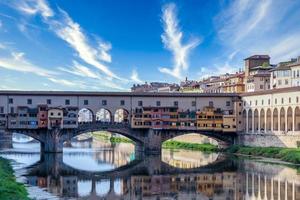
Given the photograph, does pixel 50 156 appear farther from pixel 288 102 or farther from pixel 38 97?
pixel 288 102

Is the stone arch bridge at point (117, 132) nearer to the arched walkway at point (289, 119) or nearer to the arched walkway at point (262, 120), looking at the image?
the arched walkway at point (262, 120)

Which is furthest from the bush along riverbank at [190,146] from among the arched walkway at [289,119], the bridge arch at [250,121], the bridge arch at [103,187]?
the bridge arch at [103,187]

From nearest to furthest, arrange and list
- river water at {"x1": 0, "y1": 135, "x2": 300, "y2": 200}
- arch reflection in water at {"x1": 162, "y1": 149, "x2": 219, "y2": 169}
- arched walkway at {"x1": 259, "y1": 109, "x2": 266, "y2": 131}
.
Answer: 1. river water at {"x1": 0, "y1": 135, "x2": 300, "y2": 200}
2. arch reflection in water at {"x1": 162, "y1": 149, "x2": 219, "y2": 169}
3. arched walkway at {"x1": 259, "y1": 109, "x2": 266, "y2": 131}

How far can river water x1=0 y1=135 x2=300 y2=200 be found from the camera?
102 ft

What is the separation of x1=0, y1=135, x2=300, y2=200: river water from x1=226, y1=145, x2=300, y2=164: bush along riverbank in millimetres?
2224

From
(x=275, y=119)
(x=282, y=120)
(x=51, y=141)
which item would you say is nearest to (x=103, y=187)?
(x=51, y=141)

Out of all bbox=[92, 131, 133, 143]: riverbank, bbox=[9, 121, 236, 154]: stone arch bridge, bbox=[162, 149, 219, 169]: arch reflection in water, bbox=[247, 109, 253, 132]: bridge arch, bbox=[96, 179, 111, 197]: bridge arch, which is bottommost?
bbox=[92, 131, 133, 143]: riverbank

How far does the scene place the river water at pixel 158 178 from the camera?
30984 mm

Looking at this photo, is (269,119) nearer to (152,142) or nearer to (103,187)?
(152,142)

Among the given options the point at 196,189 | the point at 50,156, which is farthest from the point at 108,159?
the point at 196,189

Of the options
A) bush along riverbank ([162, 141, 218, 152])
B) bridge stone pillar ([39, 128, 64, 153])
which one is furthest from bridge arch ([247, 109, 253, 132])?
bridge stone pillar ([39, 128, 64, 153])

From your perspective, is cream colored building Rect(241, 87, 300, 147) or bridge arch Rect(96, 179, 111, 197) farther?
cream colored building Rect(241, 87, 300, 147)

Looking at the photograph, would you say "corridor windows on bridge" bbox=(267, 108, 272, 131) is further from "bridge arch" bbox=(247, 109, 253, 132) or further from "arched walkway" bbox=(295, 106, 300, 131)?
"arched walkway" bbox=(295, 106, 300, 131)

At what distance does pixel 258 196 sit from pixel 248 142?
3094cm
